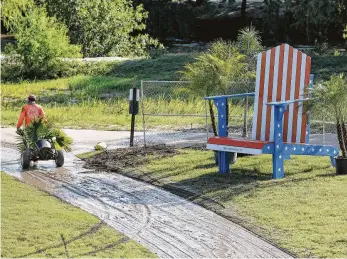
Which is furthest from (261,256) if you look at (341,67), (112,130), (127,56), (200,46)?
(200,46)

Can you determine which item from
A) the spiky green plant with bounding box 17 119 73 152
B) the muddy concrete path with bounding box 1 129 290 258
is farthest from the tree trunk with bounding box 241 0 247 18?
the spiky green plant with bounding box 17 119 73 152

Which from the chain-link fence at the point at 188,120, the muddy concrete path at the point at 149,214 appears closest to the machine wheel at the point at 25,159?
the muddy concrete path at the point at 149,214

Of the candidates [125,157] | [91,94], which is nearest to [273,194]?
[125,157]

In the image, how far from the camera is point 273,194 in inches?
436

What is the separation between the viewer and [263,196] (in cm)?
1102

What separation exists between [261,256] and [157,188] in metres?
3.92

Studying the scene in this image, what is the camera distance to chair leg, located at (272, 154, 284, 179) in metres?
12.1

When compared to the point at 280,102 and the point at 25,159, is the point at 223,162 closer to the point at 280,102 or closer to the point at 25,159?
the point at 280,102

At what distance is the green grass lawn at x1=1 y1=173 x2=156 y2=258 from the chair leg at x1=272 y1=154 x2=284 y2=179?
3.05 meters

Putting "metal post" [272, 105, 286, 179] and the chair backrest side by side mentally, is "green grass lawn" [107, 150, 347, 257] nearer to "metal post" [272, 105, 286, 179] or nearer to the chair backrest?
"metal post" [272, 105, 286, 179]

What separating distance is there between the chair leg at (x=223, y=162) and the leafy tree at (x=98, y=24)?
945 inches

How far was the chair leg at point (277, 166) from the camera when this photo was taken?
1206 cm

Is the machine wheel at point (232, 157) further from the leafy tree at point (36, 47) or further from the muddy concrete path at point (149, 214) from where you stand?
the leafy tree at point (36, 47)

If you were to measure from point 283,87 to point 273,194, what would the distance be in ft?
7.80
